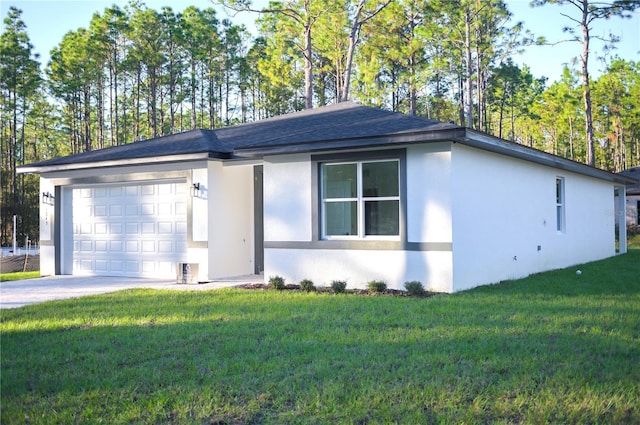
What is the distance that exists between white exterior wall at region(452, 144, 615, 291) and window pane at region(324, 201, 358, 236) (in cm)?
190

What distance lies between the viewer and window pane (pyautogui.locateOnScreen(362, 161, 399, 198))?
34.1 feet

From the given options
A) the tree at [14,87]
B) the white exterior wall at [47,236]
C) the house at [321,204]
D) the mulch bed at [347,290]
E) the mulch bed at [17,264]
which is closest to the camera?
the mulch bed at [347,290]

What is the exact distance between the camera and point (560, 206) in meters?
15.5

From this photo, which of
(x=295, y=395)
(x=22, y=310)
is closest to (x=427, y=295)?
(x=295, y=395)

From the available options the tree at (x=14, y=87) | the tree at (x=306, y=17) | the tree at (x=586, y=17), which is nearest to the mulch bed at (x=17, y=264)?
the tree at (x=306, y=17)

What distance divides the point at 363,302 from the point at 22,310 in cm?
515

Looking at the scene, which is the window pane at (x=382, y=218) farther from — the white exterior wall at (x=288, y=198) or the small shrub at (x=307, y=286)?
the small shrub at (x=307, y=286)

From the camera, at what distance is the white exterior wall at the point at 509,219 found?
10.2m

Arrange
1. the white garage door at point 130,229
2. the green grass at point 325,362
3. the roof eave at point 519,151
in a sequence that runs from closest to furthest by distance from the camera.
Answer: the green grass at point 325,362 < the roof eave at point 519,151 < the white garage door at point 130,229

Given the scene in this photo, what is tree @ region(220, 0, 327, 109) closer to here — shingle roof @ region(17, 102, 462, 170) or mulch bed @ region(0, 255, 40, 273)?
shingle roof @ region(17, 102, 462, 170)

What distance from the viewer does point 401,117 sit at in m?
11.3

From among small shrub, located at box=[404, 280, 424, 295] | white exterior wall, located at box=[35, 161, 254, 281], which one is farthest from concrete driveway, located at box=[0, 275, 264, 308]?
small shrub, located at box=[404, 280, 424, 295]

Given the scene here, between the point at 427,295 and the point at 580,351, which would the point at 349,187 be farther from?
the point at 580,351

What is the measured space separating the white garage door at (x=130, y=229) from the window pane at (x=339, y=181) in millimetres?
3484
